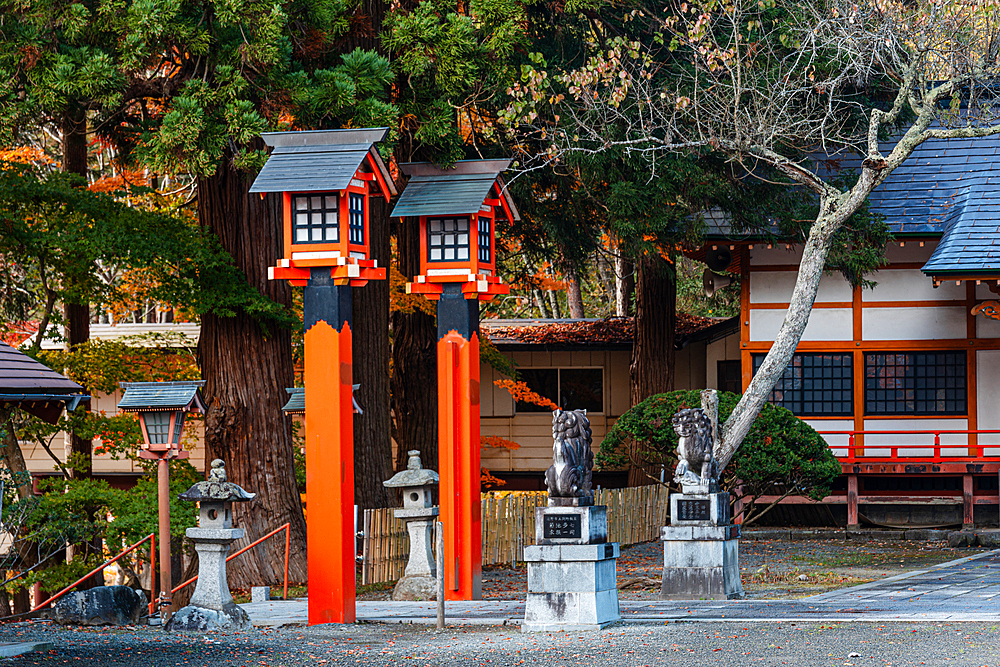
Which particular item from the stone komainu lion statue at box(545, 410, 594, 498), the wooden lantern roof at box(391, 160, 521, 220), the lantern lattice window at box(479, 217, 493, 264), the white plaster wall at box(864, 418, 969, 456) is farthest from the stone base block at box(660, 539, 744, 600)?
the white plaster wall at box(864, 418, 969, 456)

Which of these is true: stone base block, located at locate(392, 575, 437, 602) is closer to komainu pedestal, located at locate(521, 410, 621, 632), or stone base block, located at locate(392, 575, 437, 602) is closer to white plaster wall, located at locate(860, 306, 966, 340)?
komainu pedestal, located at locate(521, 410, 621, 632)

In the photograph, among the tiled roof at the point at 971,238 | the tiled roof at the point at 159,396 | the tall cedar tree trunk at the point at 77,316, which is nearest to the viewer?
the tiled roof at the point at 159,396

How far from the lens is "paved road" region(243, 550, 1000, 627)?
11250mm

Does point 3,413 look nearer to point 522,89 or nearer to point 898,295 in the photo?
point 522,89

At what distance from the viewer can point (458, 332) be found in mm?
13312

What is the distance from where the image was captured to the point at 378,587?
652 inches

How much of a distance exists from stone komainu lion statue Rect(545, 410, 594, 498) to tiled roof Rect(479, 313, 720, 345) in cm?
1484

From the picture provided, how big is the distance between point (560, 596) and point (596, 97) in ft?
29.6

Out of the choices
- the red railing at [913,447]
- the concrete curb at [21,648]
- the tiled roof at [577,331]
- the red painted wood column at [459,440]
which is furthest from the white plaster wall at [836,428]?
the concrete curb at [21,648]

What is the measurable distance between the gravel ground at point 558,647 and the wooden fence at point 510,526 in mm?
4615

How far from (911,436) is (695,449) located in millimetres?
9694

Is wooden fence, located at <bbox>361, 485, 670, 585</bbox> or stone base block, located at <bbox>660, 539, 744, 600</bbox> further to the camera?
wooden fence, located at <bbox>361, 485, 670, 585</bbox>

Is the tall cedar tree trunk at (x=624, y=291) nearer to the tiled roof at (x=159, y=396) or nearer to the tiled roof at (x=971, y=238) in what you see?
the tiled roof at (x=971, y=238)

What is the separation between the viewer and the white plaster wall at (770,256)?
22.3 meters
